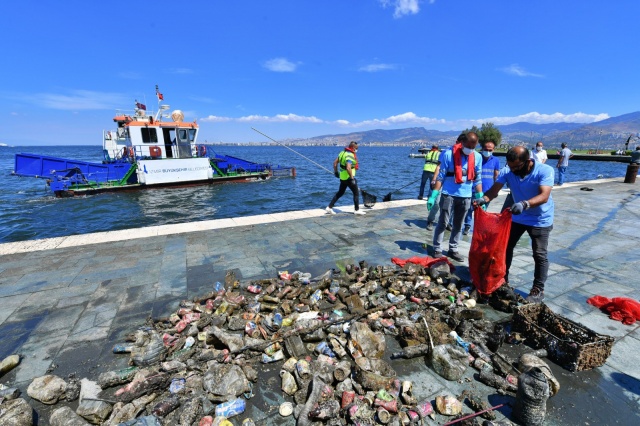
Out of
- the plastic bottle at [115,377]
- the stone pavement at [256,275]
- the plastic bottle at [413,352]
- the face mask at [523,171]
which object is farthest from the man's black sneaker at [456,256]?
the plastic bottle at [115,377]

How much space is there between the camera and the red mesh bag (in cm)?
318

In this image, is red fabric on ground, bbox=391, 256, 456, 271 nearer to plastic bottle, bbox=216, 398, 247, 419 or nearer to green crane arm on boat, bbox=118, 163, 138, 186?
plastic bottle, bbox=216, 398, 247, 419

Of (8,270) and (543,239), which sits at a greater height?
(543,239)

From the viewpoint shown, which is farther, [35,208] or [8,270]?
[35,208]

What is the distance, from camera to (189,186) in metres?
20.2

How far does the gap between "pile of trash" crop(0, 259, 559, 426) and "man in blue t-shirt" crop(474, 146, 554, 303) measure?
2.04ft

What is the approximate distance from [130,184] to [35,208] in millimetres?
4527

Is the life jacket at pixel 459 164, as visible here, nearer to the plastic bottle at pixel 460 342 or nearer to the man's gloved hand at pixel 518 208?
the man's gloved hand at pixel 518 208

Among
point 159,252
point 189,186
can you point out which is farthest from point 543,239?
point 189,186

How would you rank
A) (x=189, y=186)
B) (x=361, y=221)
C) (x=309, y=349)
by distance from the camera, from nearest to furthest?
(x=309, y=349) < (x=361, y=221) < (x=189, y=186)

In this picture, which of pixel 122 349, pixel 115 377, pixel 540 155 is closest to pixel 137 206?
pixel 122 349

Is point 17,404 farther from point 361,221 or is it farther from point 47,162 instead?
point 47,162

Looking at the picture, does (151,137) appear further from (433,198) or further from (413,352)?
(413,352)

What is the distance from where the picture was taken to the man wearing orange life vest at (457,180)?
418 cm
